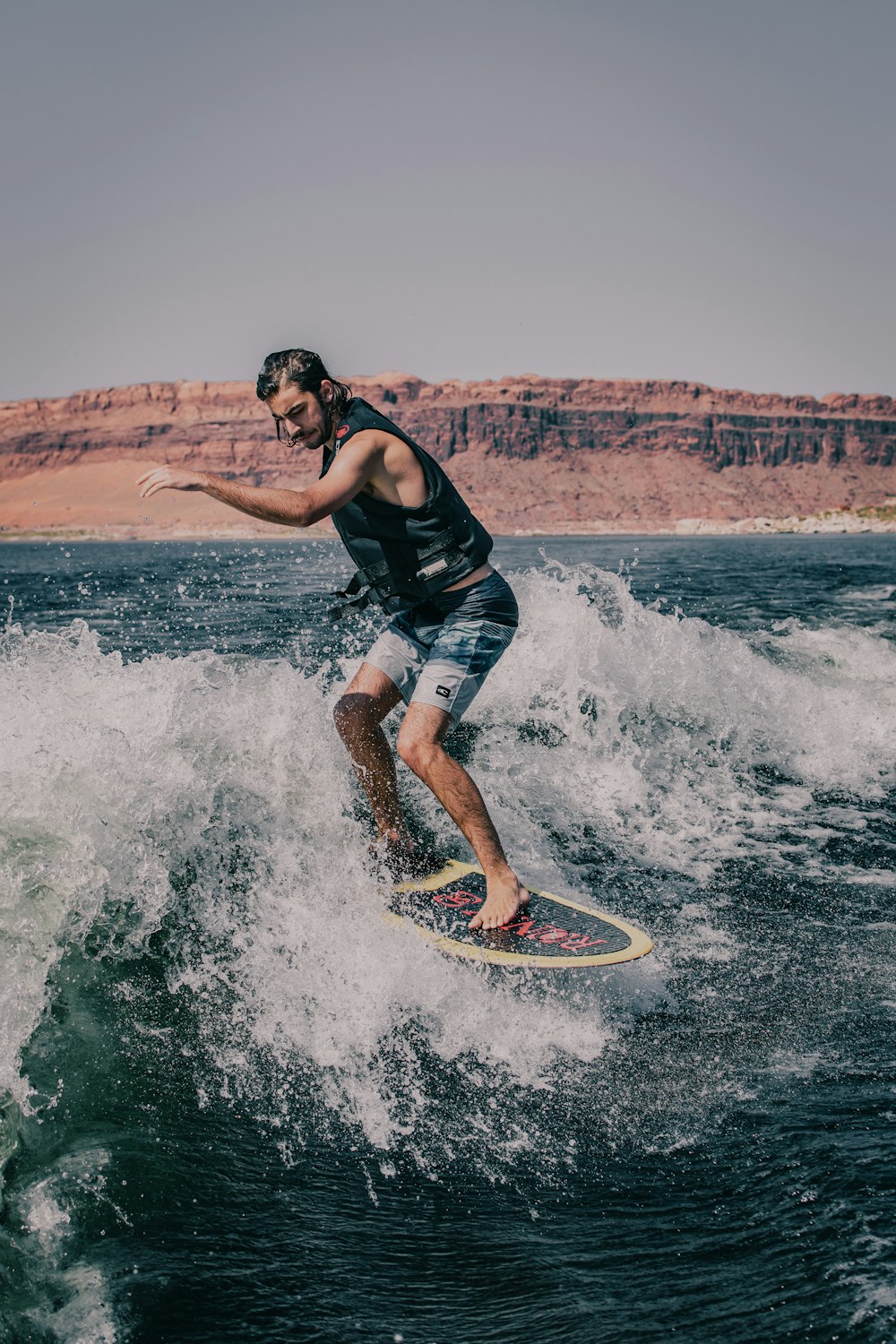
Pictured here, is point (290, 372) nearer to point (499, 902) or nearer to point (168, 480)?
point (168, 480)

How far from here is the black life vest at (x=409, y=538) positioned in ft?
12.8

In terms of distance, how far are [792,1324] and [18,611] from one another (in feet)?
59.9

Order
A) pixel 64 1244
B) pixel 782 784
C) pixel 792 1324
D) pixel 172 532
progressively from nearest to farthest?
pixel 792 1324, pixel 64 1244, pixel 782 784, pixel 172 532

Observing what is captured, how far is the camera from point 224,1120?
3.09 m

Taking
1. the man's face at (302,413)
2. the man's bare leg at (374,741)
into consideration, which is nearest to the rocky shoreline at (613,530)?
the man's bare leg at (374,741)

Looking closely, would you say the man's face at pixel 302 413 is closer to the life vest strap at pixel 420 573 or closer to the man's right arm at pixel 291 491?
the man's right arm at pixel 291 491

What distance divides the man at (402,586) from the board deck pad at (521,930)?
0.10 meters

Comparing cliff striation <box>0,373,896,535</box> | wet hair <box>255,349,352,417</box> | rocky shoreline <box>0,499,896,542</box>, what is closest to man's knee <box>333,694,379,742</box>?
wet hair <box>255,349,352,417</box>

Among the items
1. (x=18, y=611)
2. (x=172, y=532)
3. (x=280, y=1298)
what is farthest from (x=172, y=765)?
(x=172, y=532)

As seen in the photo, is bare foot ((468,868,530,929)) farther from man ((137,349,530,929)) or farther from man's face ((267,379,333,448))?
man's face ((267,379,333,448))

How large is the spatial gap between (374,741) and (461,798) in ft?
1.89

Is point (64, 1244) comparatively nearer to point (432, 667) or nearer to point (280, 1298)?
point (280, 1298)

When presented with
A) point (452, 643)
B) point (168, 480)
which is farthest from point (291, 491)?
point (452, 643)

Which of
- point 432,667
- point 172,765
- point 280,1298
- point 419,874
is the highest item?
point 432,667
